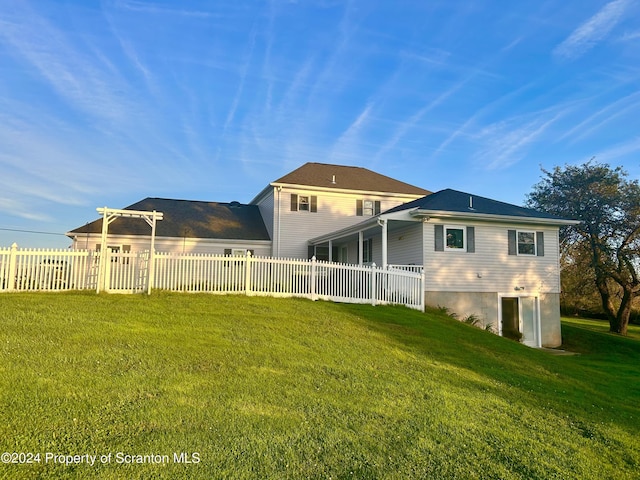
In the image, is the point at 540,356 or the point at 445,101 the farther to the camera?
the point at 445,101

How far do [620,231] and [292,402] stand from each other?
23.7 meters

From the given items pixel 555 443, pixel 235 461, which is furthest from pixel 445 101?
pixel 235 461

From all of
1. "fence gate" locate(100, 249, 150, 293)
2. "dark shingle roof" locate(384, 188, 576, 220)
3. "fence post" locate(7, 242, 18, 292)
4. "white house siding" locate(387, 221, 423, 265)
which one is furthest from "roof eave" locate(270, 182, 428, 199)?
"fence post" locate(7, 242, 18, 292)

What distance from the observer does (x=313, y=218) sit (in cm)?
2275

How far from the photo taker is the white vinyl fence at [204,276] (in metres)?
11.5

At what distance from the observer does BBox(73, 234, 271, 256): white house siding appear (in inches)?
820

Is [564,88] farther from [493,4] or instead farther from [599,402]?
[599,402]

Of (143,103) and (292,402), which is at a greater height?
(143,103)

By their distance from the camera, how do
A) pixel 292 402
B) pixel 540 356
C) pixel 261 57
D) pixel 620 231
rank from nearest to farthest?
pixel 292 402, pixel 540 356, pixel 261 57, pixel 620 231

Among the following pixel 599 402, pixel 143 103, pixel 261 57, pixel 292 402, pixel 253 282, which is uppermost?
pixel 261 57

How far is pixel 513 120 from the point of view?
60.8 feet

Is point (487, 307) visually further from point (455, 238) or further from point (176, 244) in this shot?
→ point (176, 244)

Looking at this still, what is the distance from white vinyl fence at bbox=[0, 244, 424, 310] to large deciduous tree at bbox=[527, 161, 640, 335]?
1393 cm

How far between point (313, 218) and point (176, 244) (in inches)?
283
